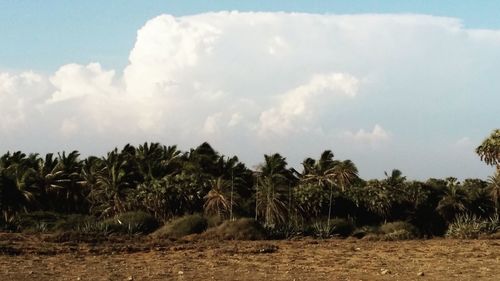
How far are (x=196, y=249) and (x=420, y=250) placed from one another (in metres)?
9.05

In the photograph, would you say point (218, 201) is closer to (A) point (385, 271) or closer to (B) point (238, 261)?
(B) point (238, 261)

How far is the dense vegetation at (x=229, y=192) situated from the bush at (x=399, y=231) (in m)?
0.26

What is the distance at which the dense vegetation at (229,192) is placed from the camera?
153 feet

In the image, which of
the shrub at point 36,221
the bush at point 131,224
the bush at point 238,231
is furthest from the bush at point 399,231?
the shrub at point 36,221

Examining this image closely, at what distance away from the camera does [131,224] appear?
39.2 meters

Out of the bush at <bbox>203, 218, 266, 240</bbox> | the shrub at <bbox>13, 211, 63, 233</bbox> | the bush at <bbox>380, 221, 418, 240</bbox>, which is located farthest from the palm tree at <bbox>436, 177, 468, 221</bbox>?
the shrub at <bbox>13, 211, 63, 233</bbox>

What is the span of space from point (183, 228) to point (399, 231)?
12326 millimetres

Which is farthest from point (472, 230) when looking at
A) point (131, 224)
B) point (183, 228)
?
point (131, 224)

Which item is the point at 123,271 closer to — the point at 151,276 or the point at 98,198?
the point at 151,276

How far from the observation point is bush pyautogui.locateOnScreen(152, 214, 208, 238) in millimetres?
36656

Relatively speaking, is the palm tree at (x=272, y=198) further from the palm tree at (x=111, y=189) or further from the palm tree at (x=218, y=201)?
the palm tree at (x=111, y=189)

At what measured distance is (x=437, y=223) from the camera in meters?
53.5

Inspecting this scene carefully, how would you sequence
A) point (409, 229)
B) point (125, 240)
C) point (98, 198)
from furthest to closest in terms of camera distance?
point (98, 198)
point (409, 229)
point (125, 240)

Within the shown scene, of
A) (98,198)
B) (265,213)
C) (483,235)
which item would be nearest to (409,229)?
(483,235)
